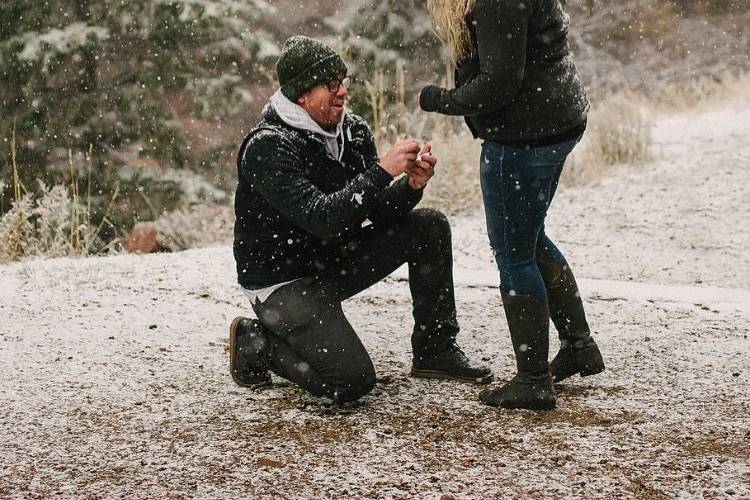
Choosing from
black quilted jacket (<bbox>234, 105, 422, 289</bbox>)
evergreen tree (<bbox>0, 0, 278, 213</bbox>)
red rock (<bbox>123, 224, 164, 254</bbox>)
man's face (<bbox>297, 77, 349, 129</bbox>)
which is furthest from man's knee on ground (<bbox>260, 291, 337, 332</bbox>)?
evergreen tree (<bbox>0, 0, 278, 213</bbox>)

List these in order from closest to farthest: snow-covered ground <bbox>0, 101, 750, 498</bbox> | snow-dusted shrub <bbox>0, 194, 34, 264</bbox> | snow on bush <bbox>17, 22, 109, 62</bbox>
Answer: snow-covered ground <bbox>0, 101, 750, 498</bbox>
snow-dusted shrub <bbox>0, 194, 34, 264</bbox>
snow on bush <bbox>17, 22, 109, 62</bbox>

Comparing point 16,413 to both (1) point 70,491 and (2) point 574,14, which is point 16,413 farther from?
(2) point 574,14

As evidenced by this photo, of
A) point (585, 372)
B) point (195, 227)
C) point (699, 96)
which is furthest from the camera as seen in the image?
point (699, 96)

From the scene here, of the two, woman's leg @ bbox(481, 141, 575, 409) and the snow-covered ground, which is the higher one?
woman's leg @ bbox(481, 141, 575, 409)

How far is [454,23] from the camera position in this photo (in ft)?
9.78

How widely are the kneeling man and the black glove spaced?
16cm

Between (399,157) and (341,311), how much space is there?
70 cm

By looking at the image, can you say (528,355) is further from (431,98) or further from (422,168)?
(431,98)

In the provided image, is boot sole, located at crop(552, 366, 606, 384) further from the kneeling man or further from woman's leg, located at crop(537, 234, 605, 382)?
the kneeling man

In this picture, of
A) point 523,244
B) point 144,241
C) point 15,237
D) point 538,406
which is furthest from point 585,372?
point 144,241

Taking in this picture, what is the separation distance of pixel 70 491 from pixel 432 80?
37.7 feet

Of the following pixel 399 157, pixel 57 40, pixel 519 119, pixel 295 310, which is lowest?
pixel 295 310

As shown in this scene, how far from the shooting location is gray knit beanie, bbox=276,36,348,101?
11.1ft

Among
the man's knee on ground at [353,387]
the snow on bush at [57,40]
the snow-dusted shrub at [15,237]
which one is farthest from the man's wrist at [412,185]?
the snow on bush at [57,40]
